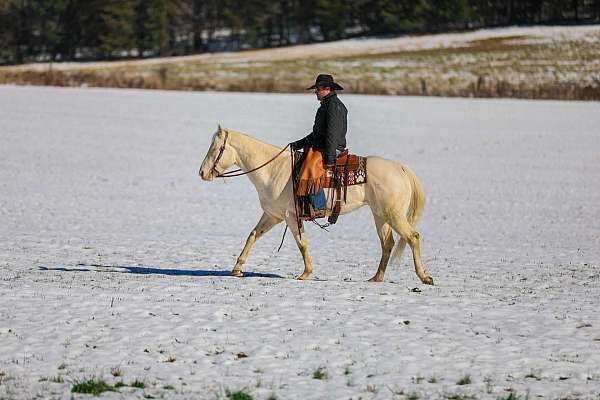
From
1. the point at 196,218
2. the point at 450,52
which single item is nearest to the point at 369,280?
the point at 196,218

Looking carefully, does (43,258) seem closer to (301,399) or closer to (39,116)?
(301,399)

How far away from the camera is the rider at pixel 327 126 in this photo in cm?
1251

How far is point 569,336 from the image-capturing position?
9.55 metres

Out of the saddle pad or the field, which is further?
the field

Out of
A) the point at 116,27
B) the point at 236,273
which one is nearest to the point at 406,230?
the point at 236,273

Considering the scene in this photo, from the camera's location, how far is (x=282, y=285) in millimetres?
12375

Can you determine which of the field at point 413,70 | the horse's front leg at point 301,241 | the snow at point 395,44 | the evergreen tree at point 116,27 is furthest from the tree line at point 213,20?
the horse's front leg at point 301,241

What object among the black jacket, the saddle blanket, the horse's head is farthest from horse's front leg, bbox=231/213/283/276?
the black jacket

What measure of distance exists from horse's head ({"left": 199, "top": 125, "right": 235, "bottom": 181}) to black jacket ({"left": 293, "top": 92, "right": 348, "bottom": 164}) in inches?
49.7

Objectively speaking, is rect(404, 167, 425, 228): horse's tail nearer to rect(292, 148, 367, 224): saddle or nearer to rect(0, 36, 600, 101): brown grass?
rect(292, 148, 367, 224): saddle

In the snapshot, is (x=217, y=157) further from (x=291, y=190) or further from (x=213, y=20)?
(x=213, y=20)

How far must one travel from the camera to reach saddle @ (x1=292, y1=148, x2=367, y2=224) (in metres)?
12.7

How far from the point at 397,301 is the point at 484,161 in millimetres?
23356

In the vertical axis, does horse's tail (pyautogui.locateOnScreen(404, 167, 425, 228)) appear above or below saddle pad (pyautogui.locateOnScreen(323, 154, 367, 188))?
below
